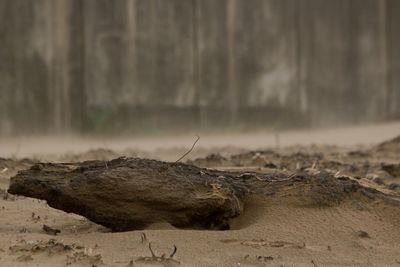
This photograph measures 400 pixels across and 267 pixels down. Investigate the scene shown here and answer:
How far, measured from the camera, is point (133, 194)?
198 centimetres

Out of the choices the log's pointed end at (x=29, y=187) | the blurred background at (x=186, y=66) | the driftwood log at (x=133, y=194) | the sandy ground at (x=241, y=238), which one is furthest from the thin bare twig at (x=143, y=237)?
the blurred background at (x=186, y=66)

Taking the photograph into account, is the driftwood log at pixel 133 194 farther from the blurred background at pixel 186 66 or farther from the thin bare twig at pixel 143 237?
the blurred background at pixel 186 66

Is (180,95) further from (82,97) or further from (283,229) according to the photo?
(283,229)

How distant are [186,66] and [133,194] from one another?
584 cm

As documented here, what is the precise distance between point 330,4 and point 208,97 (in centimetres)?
281

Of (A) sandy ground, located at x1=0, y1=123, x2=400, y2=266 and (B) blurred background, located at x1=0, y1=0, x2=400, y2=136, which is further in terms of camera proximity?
(B) blurred background, located at x1=0, y1=0, x2=400, y2=136

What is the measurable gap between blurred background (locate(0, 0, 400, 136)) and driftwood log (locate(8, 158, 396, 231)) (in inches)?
200

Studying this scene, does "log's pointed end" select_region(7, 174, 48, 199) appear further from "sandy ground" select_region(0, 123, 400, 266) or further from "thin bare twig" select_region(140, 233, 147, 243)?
"thin bare twig" select_region(140, 233, 147, 243)

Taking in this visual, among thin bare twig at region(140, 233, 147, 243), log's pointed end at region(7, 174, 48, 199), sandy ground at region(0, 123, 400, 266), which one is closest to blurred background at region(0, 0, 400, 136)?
sandy ground at region(0, 123, 400, 266)

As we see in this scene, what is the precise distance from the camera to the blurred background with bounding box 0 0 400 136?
703cm

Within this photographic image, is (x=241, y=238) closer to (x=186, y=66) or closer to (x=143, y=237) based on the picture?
(x=143, y=237)

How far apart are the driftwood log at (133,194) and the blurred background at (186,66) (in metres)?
5.09

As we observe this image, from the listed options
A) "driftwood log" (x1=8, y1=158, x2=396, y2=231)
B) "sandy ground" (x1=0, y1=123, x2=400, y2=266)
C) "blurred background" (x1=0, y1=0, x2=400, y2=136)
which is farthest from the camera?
"blurred background" (x1=0, y1=0, x2=400, y2=136)

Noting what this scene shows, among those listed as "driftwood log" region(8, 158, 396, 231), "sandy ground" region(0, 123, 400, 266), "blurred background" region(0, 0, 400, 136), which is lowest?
"sandy ground" region(0, 123, 400, 266)
